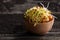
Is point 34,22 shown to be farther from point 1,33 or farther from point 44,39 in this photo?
point 1,33

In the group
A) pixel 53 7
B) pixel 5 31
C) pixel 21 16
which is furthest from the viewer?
pixel 53 7

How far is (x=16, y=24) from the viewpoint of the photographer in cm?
168

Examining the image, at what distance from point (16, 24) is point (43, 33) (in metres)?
0.27

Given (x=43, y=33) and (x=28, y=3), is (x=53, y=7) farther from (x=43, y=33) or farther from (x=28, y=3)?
(x=43, y=33)

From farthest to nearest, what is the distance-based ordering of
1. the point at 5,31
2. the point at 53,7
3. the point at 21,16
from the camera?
the point at 53,7, the point at 21,16, the point at 5,31

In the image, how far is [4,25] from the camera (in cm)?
166

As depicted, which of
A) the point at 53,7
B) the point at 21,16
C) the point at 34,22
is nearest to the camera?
the point at 34,22

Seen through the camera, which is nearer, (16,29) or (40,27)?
(40,27)

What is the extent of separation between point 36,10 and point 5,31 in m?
0.31

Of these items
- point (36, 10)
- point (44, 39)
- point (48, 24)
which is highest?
point (36, 10)

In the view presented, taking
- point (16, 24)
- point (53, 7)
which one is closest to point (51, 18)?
point (16, 24)

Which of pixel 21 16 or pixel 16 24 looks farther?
pixel 21 16

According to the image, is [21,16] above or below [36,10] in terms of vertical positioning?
below

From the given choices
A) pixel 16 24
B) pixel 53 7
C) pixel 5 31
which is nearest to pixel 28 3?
pixel 53 7
